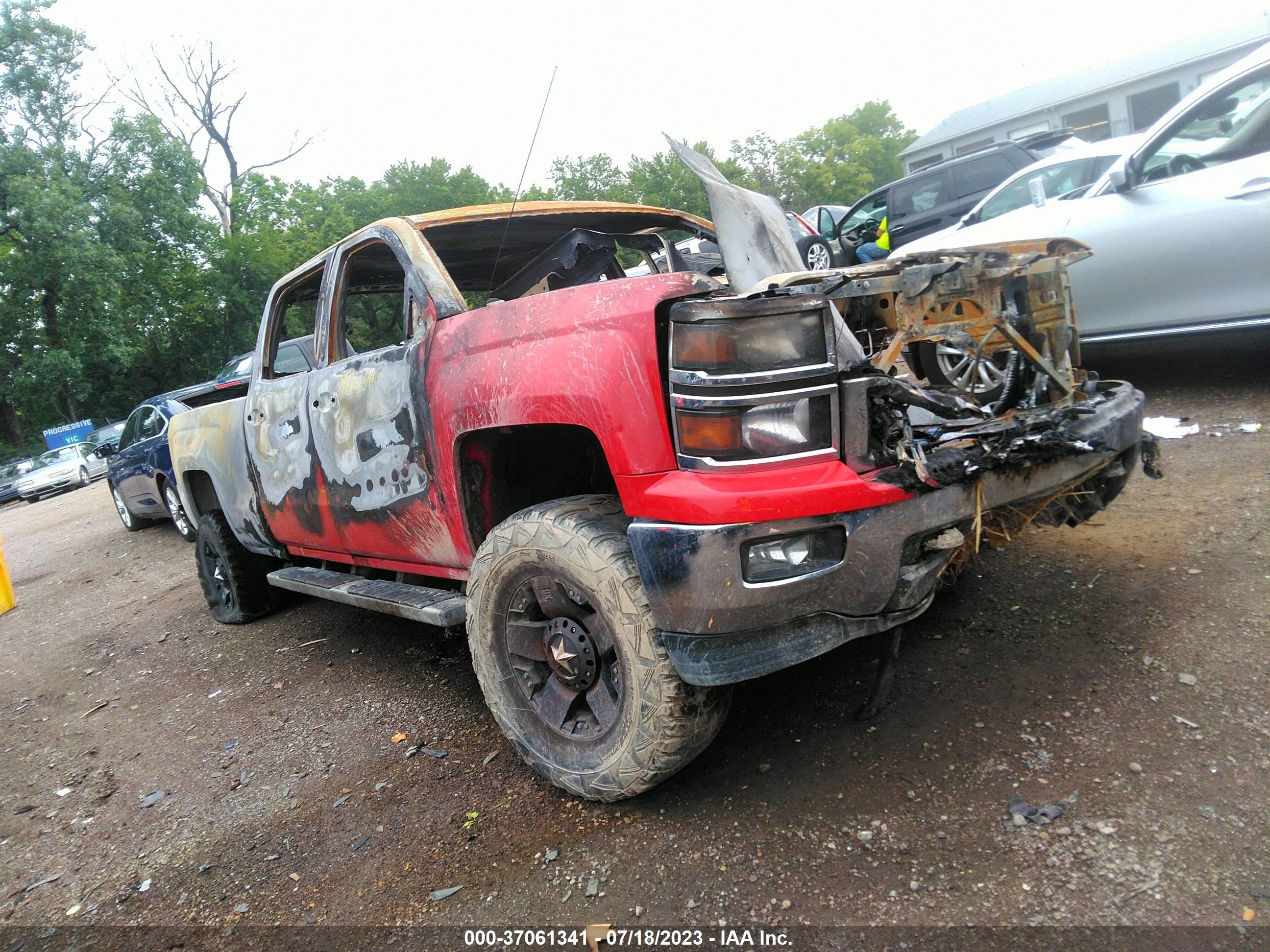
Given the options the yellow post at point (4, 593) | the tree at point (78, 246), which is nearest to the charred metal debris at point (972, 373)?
the yellow post at point (4, 593)

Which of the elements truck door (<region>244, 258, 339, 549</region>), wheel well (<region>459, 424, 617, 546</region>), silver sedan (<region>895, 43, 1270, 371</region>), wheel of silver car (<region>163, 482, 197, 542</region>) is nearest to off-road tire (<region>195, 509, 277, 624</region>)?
truck door (<region>244, 258, 339, 549</region>)

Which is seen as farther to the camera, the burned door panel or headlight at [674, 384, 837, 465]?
the burned door panel

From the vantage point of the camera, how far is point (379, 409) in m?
3.14

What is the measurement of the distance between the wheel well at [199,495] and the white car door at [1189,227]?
5.58 meters

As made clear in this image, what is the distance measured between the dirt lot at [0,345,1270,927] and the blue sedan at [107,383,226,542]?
4.34m

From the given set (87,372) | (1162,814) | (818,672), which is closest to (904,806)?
(1162,814)

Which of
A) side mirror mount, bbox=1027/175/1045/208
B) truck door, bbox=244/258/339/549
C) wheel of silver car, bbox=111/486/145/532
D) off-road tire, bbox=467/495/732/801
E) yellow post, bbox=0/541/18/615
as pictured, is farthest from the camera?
wheel of silver car, bbox=111/486/145/532

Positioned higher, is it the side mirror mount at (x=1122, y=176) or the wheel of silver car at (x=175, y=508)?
the side mirror mount at (x=1122, y=176)

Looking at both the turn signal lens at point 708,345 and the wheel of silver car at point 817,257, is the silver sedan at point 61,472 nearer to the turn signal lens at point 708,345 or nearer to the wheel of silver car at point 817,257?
the wheel of silver car at point 817,257

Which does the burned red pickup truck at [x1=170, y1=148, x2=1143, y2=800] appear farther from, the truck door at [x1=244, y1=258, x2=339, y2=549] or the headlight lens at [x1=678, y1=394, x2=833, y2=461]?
the truck door at [x1=244, y1=258, x2=339, y2=549]

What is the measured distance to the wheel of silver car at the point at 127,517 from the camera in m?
9.45

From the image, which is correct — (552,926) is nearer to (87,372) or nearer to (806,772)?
(806,772)

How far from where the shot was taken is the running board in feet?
9.57

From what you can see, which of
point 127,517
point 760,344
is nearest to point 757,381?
point 760,344
